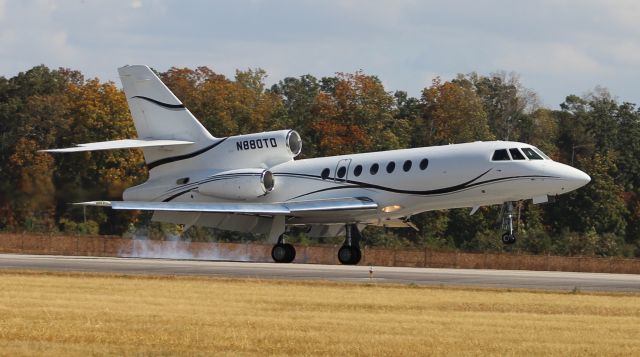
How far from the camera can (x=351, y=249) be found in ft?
138

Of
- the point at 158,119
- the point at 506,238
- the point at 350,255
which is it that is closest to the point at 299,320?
the point at 506,238

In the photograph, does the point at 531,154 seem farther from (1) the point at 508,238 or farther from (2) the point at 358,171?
(2) the point at 358,171

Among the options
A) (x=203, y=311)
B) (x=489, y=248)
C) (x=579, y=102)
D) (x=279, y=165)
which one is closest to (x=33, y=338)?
(x=203, y=311)

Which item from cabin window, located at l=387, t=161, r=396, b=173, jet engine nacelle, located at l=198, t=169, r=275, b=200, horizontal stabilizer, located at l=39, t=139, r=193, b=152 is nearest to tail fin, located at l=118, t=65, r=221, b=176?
horizontal stabilizer, located at l=39, t=139, r=193, b=152

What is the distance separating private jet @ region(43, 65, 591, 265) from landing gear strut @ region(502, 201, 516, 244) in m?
0.03

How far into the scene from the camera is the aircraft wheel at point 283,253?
42906 millimetres

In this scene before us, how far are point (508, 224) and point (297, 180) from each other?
846 centimetres

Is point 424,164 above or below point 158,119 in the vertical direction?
below

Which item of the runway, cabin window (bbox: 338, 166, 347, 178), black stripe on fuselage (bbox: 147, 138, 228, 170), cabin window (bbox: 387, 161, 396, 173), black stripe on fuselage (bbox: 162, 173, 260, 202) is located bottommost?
the runway

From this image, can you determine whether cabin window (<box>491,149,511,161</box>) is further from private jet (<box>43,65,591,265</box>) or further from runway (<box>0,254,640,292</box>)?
runway (<box>0,254,640,292</box>)

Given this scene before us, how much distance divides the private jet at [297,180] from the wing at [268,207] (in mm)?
34

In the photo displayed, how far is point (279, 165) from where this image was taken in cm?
4394

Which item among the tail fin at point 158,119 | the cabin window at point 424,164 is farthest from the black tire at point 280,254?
the cabin window at point 424,164

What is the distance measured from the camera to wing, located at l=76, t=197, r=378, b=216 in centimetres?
4069
